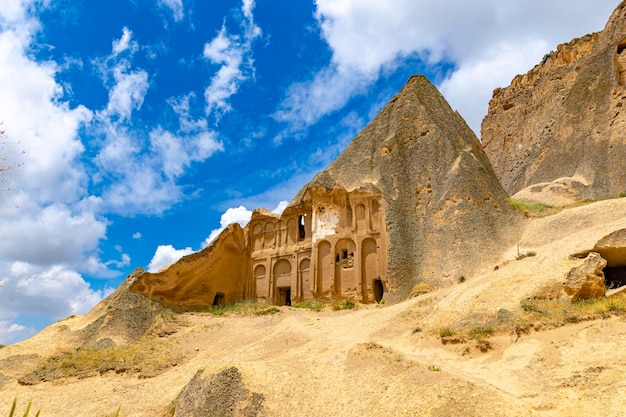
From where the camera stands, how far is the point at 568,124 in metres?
34.5

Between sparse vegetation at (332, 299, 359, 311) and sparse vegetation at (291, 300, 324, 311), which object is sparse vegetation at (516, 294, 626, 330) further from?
sparse vegetation at (291, 300, 324, 311)

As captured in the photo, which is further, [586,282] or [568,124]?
[568,124]

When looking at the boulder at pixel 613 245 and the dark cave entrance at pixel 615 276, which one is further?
the dark cave entrance at pixel 615 276

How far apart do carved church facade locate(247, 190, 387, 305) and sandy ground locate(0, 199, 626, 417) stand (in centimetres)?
304

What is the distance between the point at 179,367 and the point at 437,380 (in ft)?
34.6

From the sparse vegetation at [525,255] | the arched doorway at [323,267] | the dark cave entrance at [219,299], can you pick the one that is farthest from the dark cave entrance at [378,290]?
the dark cave entrance at [219,299]

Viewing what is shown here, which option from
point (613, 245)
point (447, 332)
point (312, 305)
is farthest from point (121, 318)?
point (613, 245)

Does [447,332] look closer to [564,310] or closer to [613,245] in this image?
[564,310]

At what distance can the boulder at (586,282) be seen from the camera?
44.1 ft

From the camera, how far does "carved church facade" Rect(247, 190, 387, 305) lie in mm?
24609

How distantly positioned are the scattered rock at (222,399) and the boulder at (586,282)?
8.90m

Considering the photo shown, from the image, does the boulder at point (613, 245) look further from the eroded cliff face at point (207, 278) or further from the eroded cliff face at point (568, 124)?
the eroded cliff face at point (207, 278)

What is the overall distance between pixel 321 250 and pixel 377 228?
3451 mm

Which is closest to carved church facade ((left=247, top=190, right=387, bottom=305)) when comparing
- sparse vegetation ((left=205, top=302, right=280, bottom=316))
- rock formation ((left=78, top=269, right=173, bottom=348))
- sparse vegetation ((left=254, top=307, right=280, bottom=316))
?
sparse vegetation ((left=205, top=302, right=280, bottom=316))
